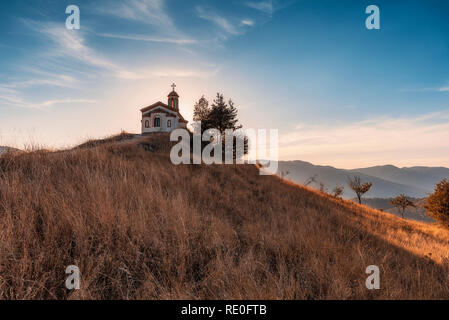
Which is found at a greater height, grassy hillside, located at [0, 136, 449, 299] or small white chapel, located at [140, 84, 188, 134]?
small white chapel, located at [140, 84, 188, 134]

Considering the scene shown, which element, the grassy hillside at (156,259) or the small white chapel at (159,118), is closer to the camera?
the grassy hillside at (156,259)

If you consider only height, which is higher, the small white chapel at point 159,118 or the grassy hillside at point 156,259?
the small white chapel at point 159,118

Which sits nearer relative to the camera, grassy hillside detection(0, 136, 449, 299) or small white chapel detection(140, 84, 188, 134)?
grassy hillside detection(0, 136, 449, 299)

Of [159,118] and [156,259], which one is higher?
[159,118]

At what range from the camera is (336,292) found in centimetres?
211

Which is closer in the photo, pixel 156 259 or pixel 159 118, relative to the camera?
pixel 156 259
